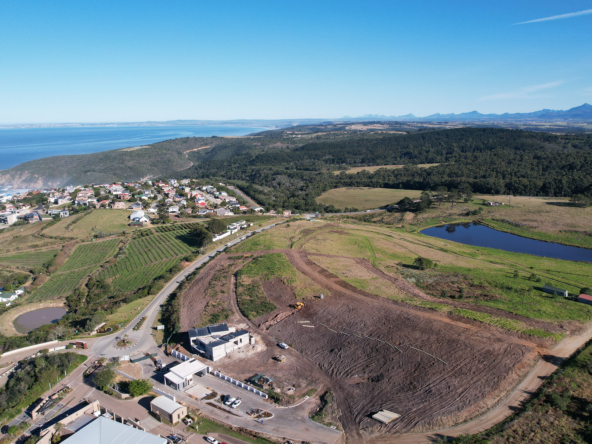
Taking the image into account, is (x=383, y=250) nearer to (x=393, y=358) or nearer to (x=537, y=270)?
(x=537, y=270)

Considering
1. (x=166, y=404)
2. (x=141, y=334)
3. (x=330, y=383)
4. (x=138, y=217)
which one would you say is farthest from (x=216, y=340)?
(x=138, y=217)

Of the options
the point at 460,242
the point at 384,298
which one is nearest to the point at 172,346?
the point at 384,298

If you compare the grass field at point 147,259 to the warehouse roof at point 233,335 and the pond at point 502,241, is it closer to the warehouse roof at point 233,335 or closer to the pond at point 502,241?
the warehouse roof at point 233,335

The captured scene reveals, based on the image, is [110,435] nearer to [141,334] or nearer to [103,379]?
[103,379]

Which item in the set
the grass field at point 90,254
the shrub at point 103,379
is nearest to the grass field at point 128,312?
the shrub at point 103,379

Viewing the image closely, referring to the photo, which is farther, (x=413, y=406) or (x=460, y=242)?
(x=460, y=242)
